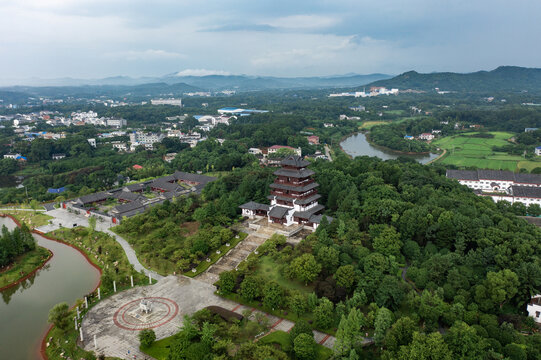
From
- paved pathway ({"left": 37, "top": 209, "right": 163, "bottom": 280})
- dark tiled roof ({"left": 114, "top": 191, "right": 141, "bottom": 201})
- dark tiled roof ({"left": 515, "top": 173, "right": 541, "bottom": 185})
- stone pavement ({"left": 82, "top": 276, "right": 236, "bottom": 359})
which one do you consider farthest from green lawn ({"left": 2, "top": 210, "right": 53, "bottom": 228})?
dark tiled roof ({"left": 515, "top": 173, "right": 541, "bottom": 185})

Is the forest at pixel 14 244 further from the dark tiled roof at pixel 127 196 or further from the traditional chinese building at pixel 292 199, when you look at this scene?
the traditional chinese building at pixel 292 199

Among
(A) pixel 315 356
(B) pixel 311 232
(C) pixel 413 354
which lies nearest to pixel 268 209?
(B) pixel 311 232

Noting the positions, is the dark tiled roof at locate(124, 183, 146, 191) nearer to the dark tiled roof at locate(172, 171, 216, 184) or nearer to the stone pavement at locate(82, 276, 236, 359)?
the dark tiled roof at locate(172, 171, 216, 184)

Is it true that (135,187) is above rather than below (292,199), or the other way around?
below

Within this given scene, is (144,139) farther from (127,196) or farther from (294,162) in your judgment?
(294,162)

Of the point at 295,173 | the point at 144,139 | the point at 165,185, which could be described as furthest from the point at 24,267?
the point at 144,139

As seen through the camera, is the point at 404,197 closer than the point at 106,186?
Yes

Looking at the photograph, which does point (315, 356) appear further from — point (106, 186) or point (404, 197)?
point (106, 186)
